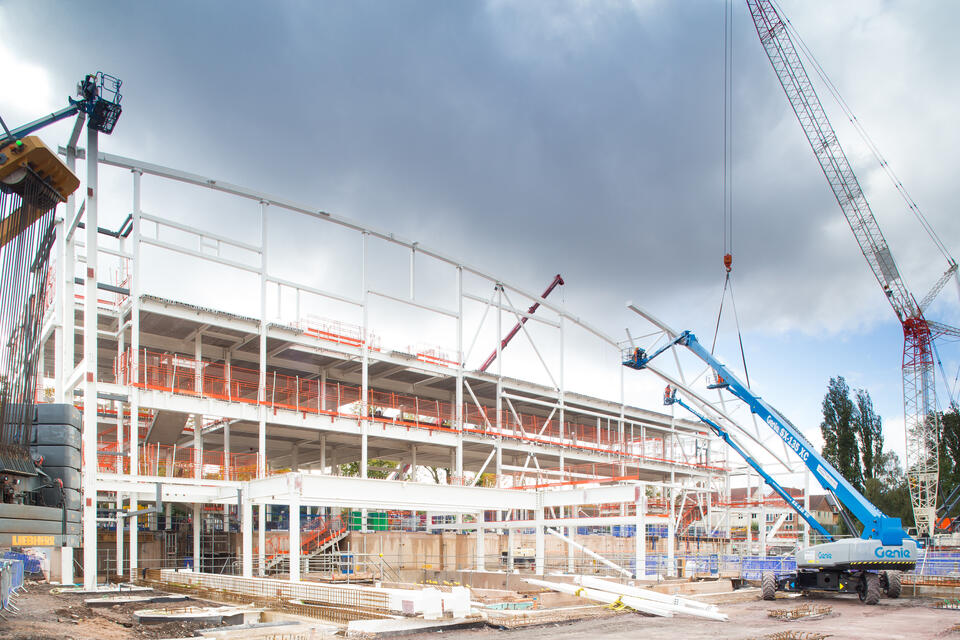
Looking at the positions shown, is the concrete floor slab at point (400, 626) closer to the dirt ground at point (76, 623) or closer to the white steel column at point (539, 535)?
the dirt ground at point (76, 623)

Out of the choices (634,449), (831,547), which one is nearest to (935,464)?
(634,449)

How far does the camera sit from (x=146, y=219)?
2994 centimetres

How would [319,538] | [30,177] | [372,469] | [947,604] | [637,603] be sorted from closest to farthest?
[30,177]
[637,603]
[947,604]
[319,538]
[372,469]

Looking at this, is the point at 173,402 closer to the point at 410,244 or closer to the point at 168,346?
the point at 168,346

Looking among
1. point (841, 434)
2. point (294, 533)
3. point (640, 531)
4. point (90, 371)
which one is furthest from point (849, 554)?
point (841, 434)

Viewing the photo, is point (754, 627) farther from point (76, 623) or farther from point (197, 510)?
point (197, 510)

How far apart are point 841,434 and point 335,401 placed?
48582mm

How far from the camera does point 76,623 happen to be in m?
14.7

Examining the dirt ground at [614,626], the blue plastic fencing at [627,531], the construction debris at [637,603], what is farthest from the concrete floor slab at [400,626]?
the blue plastic fencing at [627,531]

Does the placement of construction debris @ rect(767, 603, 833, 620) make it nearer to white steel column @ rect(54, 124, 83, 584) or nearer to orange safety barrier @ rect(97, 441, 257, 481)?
white steel column @ rect(54, 124, 83, 584)

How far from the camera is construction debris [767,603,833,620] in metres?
20.2

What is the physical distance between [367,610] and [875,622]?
40.4ft

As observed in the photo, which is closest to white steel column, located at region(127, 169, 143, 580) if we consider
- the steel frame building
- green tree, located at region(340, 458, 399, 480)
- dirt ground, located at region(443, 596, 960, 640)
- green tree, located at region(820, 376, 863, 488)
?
the steel frame building

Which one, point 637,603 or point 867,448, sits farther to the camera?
point 867,448
